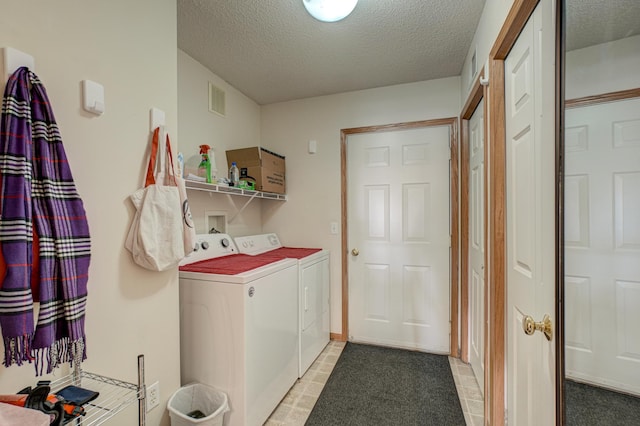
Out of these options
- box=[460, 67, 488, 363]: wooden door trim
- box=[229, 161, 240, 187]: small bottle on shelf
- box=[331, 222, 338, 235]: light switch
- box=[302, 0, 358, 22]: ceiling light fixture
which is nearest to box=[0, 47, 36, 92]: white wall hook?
box=[302, 0, 358, 22]: ceiling light fixture

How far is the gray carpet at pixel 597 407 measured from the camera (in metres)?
→ 0.59

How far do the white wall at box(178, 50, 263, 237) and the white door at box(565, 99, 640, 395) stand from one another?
2088 mm

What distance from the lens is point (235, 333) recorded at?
4.96ft

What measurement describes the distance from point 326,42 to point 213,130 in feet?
3.70

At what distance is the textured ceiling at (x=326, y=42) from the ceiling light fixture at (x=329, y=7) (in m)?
0.19

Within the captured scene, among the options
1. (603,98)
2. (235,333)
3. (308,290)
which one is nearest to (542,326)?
(603,98)

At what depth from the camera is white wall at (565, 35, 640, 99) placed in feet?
1.87

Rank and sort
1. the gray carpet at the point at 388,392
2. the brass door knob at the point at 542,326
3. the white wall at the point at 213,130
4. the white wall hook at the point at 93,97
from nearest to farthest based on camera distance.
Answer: the brass door knob at the point at 542,326 → the white wall hook at the point at 93,97 → the gray carpet at the point at 388,392 → the white wall at the point at 213,130

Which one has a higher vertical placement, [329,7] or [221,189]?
[329,7]

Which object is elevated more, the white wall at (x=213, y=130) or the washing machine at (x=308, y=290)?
the white wall at (x=213, y=130)

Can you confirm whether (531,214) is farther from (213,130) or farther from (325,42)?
(213,130)

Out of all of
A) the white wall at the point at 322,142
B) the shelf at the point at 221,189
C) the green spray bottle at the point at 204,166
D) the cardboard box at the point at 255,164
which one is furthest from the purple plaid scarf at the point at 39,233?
the white wall at the point at 322,142

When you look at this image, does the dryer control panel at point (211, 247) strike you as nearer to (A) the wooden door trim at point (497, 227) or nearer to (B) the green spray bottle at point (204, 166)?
(B) the green spray bottle at point (204, 166)

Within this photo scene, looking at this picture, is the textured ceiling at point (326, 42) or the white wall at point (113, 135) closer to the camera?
the white wall at point (113, 135)
